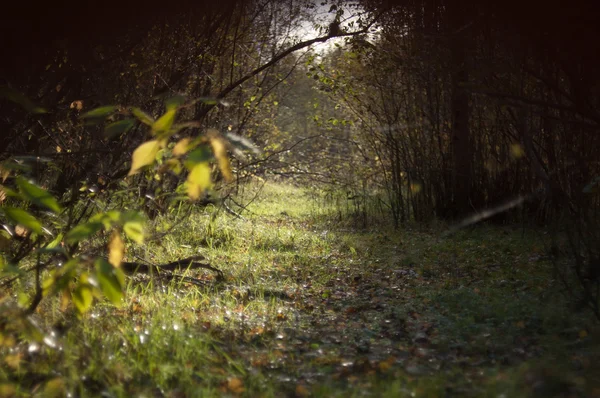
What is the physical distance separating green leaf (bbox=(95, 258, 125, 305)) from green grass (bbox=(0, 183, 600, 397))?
2.06 ft

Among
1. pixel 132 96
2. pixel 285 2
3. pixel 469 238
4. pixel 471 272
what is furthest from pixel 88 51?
pixel 469 238

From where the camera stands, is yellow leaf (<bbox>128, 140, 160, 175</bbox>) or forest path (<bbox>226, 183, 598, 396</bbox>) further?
forest path (<bbox>226, 183, 598, 396</bbox>)

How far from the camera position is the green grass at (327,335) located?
8.13ft

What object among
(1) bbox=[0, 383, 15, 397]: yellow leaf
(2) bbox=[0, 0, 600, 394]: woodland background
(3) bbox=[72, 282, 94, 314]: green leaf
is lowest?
(1) bbox=[0, 383, 15, 397]: yellow leaf

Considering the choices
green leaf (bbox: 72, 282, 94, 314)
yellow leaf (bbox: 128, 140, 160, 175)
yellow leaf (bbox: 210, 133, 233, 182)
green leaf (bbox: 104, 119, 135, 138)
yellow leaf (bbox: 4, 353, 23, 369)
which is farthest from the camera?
yellow leaf (bbox: 4, 353, 23, 369)

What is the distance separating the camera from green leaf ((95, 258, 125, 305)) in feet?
6.27

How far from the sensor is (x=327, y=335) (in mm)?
3465

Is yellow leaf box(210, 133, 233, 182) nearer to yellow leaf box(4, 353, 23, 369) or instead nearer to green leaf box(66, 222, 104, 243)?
green leaf box(66, 222, 104, 243)

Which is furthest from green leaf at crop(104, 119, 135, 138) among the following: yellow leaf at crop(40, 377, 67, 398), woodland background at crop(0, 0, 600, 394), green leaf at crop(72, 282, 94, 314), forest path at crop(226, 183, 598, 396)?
forest path at crop(226, 183, 598, 396)

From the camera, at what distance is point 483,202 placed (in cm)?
840

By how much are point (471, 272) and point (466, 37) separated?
2307 millimetres

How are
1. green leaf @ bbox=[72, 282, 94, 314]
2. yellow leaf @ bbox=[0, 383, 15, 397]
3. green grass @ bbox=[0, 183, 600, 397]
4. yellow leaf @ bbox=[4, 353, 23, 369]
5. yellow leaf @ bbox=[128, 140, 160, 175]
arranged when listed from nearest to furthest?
yellow leaf @ bbox=[128, 140, 160, 175] < green leaf @ bbox=[72, 282, 94, 314] < yellow leaf @ bbox=[0, 383, 15, 397] < yellow leaf @ bbox=[4, 353, 23, 369] < green grass @ bbox=[0, 183, 600, 397]

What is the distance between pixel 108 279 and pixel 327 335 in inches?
73.3

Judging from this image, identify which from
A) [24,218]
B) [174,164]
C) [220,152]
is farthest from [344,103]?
[220,152]
